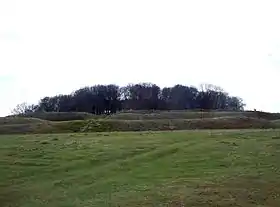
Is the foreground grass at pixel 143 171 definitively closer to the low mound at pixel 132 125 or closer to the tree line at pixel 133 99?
the low mound at pixel 132 125

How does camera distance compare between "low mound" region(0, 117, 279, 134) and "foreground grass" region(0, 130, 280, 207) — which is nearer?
"foreground grass" region(0, 130, 280, 207)

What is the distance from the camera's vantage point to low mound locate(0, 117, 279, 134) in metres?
55.9

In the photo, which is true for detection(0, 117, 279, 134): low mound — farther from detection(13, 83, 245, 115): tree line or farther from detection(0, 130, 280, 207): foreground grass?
detection(13, 83, 245, 115): tree line

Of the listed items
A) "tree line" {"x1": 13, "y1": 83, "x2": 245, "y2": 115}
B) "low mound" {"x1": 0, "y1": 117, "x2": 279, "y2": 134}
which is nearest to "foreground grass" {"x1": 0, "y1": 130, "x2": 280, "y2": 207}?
"low mound" {"x1": 0, "y1": 117, "x2": 279, "y2": 134}

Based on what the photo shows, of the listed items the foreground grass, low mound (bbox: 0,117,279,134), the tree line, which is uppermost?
the tree line

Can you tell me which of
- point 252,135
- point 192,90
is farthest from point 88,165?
point 192,90

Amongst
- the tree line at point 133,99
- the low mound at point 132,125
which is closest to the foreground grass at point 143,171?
the low mound at point 132,125

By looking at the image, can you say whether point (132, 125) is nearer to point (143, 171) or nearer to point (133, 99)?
point (143, 171)

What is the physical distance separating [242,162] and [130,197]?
31.8 feet

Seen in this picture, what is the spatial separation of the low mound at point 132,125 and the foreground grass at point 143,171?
1454cm

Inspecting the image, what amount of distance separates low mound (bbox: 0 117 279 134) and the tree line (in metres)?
57.1

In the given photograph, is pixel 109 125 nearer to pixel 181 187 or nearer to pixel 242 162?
pixel 242 162

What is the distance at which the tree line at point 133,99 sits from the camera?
119 m

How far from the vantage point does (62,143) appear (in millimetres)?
38750
